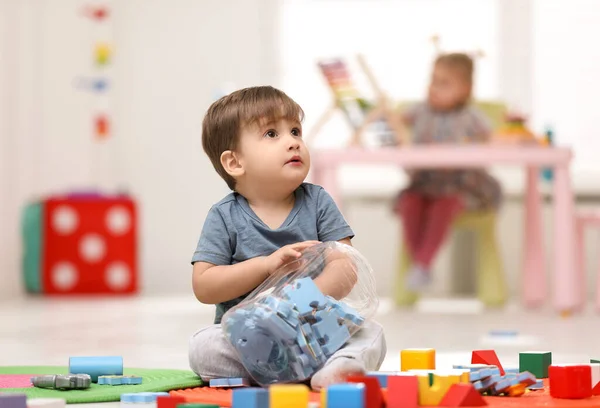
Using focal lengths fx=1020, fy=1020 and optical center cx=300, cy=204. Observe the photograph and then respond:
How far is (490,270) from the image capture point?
321 centimetres

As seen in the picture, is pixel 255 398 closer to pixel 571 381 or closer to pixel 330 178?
pixel 571 381

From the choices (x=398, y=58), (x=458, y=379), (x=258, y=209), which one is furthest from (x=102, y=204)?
(x=458, y=379)

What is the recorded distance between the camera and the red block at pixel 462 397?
0.99 metres

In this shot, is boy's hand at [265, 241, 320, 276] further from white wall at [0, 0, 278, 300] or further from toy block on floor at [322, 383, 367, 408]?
white wall at [0, 0, 278, 300]

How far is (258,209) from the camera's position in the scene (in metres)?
1.31

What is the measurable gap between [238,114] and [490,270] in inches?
80.6

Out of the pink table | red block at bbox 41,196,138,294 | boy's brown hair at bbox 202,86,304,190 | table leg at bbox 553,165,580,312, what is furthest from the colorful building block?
red block at bbox 41,196,138,294

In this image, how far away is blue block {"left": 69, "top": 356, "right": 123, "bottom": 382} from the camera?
1308 mm

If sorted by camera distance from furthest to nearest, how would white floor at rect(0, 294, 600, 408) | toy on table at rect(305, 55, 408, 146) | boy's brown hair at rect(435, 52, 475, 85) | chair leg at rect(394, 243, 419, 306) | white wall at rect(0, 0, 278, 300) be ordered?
1. white wall at rect(0, 0, 278, 300)
2. chair leg at rect(394, 243, 419, 306)
3. boy's brown hair at rect(435, 52, 475, 85)
4. toy on table at rect(305, 55, 408, 146)
5. white floor at rect(0, 294, 600, 408)

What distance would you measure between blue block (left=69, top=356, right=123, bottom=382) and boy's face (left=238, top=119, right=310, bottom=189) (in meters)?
0.29

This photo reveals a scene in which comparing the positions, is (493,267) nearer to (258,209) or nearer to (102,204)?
(102,204)

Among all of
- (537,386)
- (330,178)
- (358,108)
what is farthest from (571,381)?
(358,108)

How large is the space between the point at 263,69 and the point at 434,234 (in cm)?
140

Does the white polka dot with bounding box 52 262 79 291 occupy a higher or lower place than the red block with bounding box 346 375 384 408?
lower
